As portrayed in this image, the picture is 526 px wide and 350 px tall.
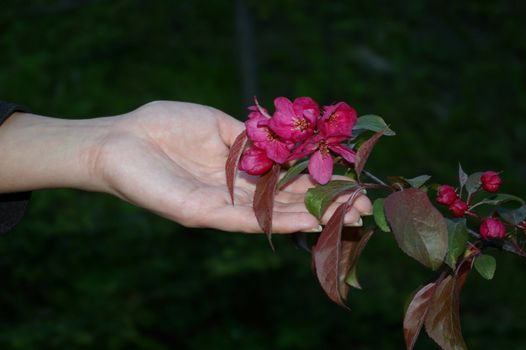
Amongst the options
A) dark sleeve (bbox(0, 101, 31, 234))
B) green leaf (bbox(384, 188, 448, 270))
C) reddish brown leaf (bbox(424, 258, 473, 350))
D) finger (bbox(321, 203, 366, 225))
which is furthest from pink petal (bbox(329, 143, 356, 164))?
dark sleeve (bbox(0, 101, 31, 234))

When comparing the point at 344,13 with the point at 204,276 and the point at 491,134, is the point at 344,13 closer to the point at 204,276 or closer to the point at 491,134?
the point at 491,134

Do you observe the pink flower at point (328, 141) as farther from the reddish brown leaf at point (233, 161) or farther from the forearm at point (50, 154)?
the forearm at point (50, 154)

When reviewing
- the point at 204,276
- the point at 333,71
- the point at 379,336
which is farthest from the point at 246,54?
the point at 379,336

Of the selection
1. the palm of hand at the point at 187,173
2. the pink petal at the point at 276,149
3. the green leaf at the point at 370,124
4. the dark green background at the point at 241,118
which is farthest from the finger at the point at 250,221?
the dark green background at the point at 241,118

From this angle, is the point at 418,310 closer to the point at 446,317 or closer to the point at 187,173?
the point at 446,317

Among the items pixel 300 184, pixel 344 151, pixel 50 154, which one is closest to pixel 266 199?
pixel 344 151

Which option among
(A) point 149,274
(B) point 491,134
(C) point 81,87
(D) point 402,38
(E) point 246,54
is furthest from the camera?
(D) point 402,38
